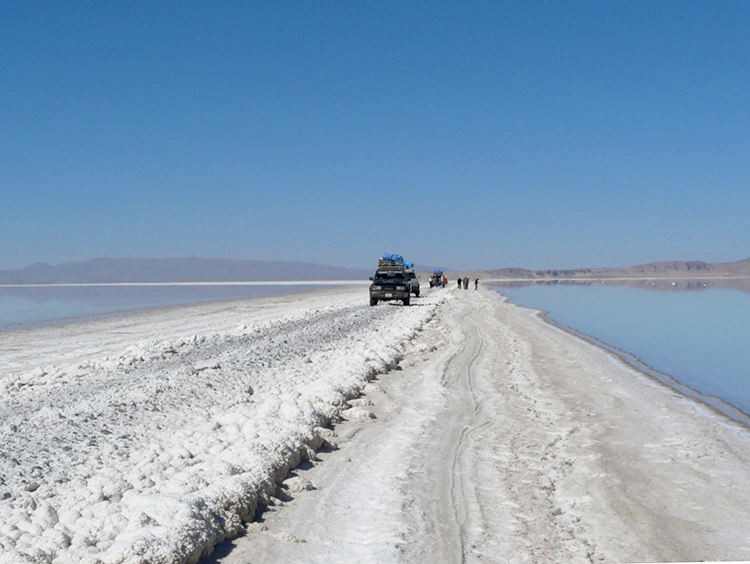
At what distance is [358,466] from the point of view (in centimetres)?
675

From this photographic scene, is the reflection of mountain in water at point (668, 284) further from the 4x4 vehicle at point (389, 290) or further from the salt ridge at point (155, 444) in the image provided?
the salt ridge at point (155, 444)

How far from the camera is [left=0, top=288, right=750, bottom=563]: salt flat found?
15.6 feet

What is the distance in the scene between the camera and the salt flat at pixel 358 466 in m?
4.75

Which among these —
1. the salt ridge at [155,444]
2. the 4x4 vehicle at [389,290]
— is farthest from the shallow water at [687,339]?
the 4x4 vehicle at [389,290]

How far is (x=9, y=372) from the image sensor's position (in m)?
13.7

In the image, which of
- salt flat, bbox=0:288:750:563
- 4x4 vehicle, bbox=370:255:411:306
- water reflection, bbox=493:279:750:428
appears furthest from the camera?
4x4 vehicle, bbox=370:255:411:306

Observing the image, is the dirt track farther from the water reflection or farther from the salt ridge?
the water reflection

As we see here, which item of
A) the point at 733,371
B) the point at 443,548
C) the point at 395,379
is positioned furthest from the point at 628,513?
the point at 733,371

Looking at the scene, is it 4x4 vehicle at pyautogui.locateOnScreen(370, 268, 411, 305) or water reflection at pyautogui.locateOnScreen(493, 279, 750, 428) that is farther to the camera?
4x4 vehicle at pyautogui.locateOnScreen(370, 268, 411, 305)

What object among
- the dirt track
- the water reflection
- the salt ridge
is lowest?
the water reflection

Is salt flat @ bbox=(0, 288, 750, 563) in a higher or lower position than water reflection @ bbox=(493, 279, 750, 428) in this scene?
higher

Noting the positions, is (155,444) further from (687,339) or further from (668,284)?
(668,284)

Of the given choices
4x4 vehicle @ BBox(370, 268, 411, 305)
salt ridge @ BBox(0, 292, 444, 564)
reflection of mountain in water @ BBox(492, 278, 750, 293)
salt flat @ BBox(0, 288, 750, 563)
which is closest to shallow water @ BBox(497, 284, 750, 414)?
salt flat @ BBox(0, 288, 750, 563)

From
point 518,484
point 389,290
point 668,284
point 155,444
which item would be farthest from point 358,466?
point 668,284
